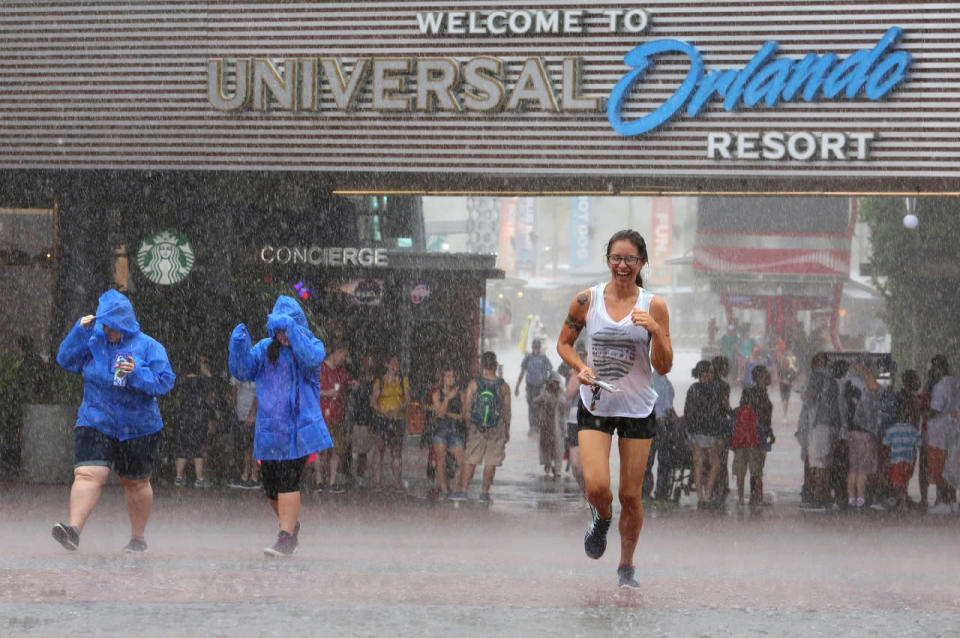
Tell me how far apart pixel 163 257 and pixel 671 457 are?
6.02 m

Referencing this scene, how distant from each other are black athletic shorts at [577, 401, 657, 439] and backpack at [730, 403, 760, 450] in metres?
7.20

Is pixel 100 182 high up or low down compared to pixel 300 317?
up

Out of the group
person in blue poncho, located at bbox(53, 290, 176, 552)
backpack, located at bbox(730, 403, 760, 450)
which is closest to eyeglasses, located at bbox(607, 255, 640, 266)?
person in blue poncho, located at bbox(53, 290, 176, 552)

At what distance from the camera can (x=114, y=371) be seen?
9.09 metres

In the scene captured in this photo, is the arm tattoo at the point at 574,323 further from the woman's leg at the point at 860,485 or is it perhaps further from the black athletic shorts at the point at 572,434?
the woman's leg at the point at 860,485

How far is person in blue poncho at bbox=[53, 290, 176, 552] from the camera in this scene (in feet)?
29.9

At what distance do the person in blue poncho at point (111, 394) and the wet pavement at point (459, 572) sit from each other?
51cm

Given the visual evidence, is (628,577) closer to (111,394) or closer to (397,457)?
(111,394)

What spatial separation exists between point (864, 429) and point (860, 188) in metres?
2.45

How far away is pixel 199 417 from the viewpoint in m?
14.8

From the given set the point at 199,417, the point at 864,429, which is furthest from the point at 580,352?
the point at 199,417

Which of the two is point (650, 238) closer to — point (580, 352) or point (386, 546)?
point (580, 352)

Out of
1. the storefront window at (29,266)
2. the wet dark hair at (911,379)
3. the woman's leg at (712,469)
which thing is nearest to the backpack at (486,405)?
the woman's leg at (712,469)

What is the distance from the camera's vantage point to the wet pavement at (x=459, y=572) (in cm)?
694
